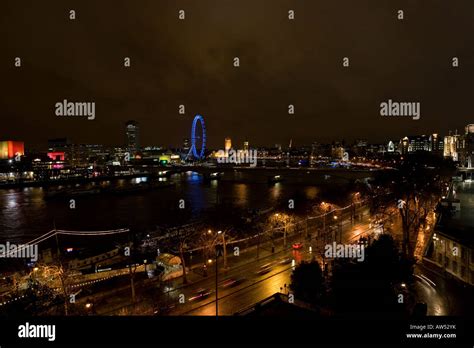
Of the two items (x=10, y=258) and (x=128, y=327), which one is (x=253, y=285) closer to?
(x=128, y=327)

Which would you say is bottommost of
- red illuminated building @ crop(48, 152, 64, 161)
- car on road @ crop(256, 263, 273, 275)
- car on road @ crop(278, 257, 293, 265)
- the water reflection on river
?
the water reflection on river

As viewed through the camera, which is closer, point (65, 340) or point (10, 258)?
point (65, 340)

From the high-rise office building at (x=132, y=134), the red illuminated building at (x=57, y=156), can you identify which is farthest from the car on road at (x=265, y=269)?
the high-rise office building at (x=132, y=134)

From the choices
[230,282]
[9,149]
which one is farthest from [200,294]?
[9,149]

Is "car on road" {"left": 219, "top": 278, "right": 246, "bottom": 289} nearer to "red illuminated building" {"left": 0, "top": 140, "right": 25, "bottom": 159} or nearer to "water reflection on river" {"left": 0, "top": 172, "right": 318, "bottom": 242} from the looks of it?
"water reflection on river" {"left": 0, "top": 172, "right": 318, "bottom": 242}

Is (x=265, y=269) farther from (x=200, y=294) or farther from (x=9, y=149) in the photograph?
(x=9, y=149)

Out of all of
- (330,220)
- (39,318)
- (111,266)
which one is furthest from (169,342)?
(330,220)

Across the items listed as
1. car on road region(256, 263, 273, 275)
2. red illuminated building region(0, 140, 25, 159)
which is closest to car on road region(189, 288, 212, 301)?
car on road region(256, 263, 273, 275)

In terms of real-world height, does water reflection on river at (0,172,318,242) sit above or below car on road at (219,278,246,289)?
below
